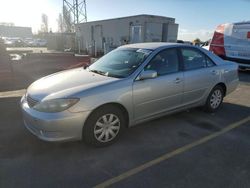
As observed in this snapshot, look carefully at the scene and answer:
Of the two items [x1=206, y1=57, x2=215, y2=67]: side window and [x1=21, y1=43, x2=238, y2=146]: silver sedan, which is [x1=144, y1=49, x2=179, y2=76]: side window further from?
[x1=206, y1=57, x2=215, y2=67]: side window

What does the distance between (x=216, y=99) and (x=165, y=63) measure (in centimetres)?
184

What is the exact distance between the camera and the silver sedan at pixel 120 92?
324 cm

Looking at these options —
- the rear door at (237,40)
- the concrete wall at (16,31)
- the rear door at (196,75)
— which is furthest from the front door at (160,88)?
the concrete wall at (16,31)

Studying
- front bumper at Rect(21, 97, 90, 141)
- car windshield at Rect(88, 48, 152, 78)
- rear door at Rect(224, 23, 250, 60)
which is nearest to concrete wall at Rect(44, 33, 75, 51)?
rear door at Rect(224, 23, 250, 60)

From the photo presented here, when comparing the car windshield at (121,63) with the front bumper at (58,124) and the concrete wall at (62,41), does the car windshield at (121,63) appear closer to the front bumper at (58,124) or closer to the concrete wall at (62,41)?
the front bumper at (58,124)

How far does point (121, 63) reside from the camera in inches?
166

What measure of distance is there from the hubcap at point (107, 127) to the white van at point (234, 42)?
354 inches

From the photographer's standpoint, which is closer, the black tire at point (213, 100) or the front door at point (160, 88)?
the front door at point (160, 88)

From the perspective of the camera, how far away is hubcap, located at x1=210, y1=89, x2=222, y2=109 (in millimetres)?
5191

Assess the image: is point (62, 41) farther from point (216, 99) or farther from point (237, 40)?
point (216, 99)

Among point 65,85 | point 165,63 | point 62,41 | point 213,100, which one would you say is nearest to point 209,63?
point 213,100

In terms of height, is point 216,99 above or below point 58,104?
below

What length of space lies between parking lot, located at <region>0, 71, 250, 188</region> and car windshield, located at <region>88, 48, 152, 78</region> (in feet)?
3.66

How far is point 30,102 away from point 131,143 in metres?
1.70
